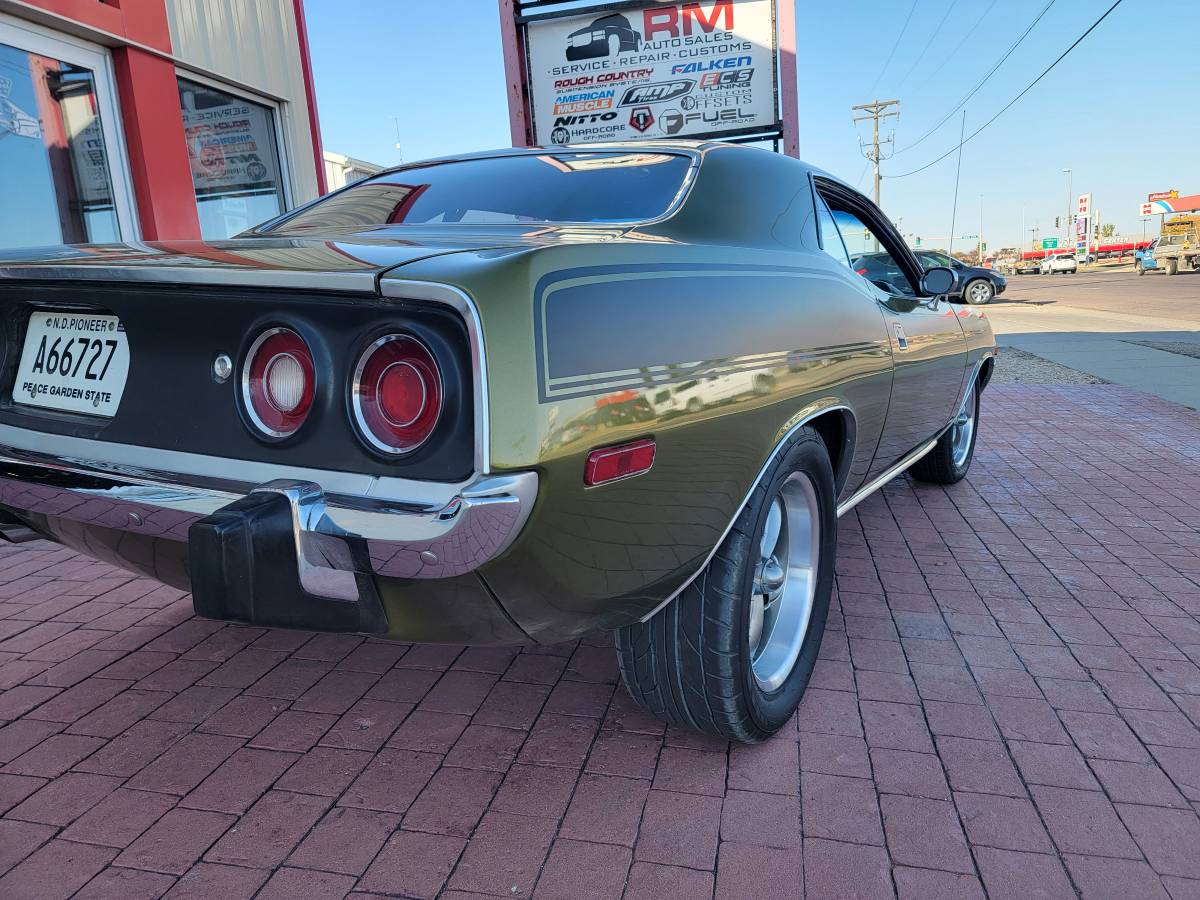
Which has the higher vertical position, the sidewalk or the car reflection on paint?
the car reflection on paint

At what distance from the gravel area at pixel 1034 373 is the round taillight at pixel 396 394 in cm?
905

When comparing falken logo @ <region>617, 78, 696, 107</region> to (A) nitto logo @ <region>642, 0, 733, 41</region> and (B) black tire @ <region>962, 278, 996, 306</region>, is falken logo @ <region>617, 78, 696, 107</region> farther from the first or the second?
(B) black tire @ <region>962, 278, 996, 306</region>

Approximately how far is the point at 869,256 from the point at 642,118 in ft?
20.2

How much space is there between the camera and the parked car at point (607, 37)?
347 inches

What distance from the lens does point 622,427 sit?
1.56 m

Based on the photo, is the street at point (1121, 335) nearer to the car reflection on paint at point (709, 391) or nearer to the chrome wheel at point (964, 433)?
the chrome wheel at point (964, 433)

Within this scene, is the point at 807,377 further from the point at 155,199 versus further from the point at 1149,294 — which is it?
the point at 1149,294

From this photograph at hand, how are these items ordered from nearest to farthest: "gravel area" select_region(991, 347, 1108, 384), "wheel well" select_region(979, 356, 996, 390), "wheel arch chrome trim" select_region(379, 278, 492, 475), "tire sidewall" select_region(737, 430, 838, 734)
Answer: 1. "wheel arch chrome trim" select_region(379, 278, 492, 475)
2. "tire sidewall" select_region(737, 430, 838, 734)
3. "wheel well" select_region(979, 356, 996, 390)
4. "gravel area" select_region(991, 347, 1108, 384)

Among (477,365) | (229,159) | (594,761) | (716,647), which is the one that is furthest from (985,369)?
(229,159)

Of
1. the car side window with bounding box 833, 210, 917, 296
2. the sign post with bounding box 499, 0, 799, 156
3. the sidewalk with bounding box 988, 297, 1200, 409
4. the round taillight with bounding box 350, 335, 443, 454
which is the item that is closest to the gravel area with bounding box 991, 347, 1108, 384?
the sidewalk with bounding box 988, 297, 1200, 409

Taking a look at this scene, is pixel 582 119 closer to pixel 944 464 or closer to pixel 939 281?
pixel 944 464

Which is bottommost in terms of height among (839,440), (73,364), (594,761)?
(594,761)

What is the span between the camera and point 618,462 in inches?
61.2

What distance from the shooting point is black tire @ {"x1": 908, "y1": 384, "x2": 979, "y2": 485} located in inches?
185
